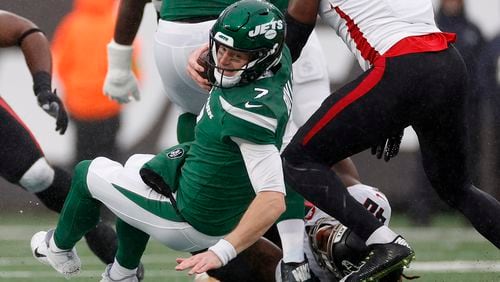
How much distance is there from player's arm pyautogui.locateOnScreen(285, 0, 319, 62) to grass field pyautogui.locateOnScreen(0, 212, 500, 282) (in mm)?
1695

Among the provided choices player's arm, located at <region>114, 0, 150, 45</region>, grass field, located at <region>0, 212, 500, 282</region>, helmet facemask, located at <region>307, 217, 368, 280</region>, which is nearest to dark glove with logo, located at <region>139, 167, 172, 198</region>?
helmet facemask, located at <region>307, 217, 368, 280</region>

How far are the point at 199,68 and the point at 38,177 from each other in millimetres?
1347

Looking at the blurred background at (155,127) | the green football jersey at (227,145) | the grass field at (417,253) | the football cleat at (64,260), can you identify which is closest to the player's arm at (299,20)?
the green football jersey at (227,145)

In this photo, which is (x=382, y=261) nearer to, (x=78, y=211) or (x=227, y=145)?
(x=227, y=145)

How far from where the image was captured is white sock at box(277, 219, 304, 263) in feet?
16.1

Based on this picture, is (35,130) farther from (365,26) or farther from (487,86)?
(365,26)

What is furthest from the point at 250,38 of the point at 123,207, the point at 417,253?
the point at 417,253

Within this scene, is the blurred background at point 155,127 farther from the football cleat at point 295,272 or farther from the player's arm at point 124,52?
the football cleat at point 295,272

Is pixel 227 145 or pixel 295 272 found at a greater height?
pixel 227 145

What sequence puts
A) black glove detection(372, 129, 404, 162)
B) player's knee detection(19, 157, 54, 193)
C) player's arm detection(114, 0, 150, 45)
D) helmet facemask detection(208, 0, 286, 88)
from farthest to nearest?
1. player's knee detection(19, 157, 54, 193)
2. player's arm detection(114, 0, 150, 45)
3. black glove detection(372, 129, 404, 162)
4. helmet facemask detection(208, 0, 286, 88)

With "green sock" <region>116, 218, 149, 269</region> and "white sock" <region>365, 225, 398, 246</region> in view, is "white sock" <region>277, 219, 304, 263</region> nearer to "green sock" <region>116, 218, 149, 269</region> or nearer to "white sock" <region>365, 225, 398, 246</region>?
"white sock" <region>365, 225, 398, 246</region>

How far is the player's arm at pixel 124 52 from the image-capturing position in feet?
19.3

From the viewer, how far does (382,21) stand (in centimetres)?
489

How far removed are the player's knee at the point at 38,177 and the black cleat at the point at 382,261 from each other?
1804 millimetres
